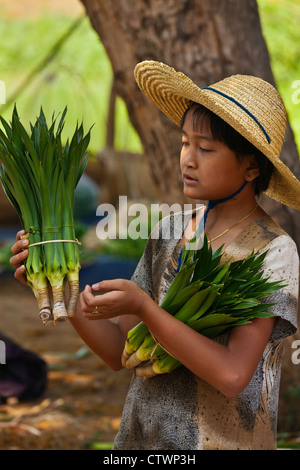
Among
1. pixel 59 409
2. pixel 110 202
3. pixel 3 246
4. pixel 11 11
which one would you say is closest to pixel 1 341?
pixel 59 409

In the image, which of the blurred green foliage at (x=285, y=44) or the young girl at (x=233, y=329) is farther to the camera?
the blurred green foliage at (x=285, y=44)

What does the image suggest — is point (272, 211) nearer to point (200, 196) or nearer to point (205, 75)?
point (205, 75)

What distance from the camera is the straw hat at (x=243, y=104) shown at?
178 centimetres

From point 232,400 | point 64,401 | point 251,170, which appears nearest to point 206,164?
point 251,170

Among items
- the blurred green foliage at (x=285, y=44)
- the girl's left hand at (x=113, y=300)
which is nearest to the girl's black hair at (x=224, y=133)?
the girl's left hand at (x=113, y=300)

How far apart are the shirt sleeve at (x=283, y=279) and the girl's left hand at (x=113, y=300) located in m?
0.38

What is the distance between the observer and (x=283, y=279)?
1787 mm

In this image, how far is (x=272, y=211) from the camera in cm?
324

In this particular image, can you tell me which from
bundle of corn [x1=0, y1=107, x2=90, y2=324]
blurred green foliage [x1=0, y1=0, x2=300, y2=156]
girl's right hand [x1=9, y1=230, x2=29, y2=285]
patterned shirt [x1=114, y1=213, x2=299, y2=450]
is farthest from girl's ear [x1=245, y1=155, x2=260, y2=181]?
blurred green foliage [x1=0, y1=0, x2=300, y2=156]

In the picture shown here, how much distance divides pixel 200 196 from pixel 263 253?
243mm

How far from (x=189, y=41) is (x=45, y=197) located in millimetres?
1699

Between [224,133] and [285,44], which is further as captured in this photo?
[285,44]
